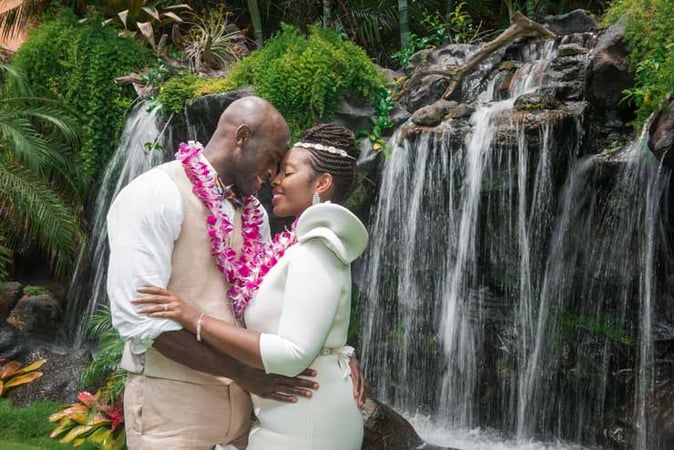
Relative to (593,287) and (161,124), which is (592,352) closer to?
(593,287)

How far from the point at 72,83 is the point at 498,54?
5644mm

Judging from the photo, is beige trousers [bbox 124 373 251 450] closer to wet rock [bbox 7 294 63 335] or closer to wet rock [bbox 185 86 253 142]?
wet rock [bbox 185 86 253 142]

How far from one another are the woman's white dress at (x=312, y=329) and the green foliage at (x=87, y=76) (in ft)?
26.0

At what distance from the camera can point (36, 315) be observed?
30.9 feet

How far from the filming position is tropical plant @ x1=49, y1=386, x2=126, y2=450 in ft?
19.7

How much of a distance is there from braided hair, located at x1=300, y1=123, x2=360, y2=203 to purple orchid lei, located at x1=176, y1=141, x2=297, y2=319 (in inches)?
9.0

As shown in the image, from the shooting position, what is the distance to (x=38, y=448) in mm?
6203

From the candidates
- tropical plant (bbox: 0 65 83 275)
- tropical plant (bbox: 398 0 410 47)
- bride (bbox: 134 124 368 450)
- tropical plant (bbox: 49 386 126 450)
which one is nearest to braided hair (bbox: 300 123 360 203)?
bride (bbox: 134 124 368 450)

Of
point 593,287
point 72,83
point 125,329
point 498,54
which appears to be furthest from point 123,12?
point 125,329

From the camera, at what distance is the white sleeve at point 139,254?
2.25 meters

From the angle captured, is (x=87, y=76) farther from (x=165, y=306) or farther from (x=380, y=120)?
(x=165, y=306)

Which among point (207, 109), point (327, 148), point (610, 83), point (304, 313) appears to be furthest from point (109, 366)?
point (610, 83)

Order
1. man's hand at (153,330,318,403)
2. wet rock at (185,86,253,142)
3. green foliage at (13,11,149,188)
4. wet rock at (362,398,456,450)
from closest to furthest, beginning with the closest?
man's hand at (153,330,318,403)
wet rock at (362,398,456,450)
wet rock at (185,86,253,142)
green foliage at (13,11,149,188)

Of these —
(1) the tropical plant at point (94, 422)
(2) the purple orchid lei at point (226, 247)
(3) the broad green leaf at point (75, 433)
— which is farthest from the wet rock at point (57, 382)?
(2) the purple orchid lei at point (226, 247)
